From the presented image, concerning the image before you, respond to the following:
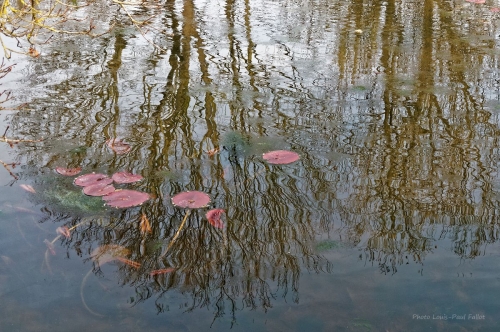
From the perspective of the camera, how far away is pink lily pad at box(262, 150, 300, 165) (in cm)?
482

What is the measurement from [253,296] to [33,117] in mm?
3223

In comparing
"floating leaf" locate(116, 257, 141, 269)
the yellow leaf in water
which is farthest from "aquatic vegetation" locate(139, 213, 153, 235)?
"floating leaf" locate(116, 257, 141, 269)

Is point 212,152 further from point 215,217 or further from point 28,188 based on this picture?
point 28,188

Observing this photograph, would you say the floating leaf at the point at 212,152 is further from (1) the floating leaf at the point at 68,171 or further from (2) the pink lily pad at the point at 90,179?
(1) the floating leaf at the point at 68,171

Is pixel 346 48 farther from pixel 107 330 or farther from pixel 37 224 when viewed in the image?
pixel 107 330

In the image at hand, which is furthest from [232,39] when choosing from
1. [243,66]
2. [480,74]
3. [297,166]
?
[297,166]

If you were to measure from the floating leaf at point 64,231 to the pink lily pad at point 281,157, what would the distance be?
1686 millimetres

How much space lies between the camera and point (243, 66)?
23.4 feet

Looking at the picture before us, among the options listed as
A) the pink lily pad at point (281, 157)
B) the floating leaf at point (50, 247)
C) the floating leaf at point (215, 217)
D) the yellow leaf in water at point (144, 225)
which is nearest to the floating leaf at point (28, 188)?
the floating leaf at point (50, 247)

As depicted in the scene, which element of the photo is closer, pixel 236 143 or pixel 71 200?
pixel 71 200

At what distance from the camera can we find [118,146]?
5078 mm

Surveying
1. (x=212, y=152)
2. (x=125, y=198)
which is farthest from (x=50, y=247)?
(x=212, y=152)

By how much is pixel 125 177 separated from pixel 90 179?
260 millimetres

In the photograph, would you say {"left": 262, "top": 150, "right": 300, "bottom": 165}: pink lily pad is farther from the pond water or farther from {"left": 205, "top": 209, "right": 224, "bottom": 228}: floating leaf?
{"left": 205, "top": 209, "right": 224, "bottom": 228}: floating leaf
